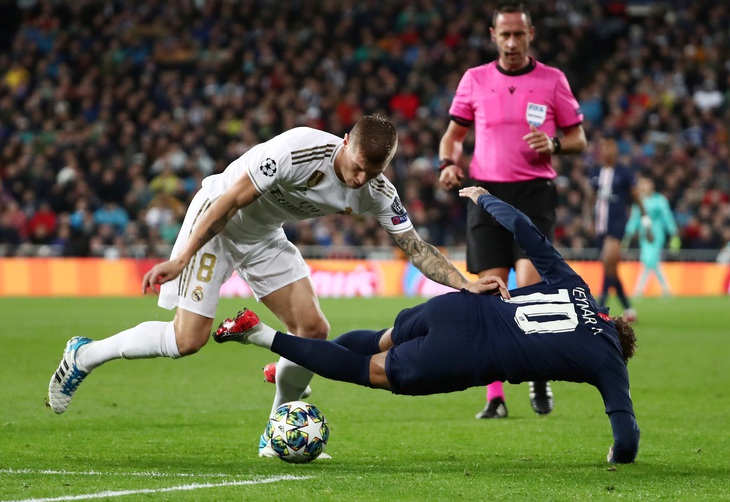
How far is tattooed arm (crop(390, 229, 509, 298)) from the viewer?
596 centimetres

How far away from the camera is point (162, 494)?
15.5 feet

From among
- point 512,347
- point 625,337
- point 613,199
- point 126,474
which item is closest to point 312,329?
point 512,347

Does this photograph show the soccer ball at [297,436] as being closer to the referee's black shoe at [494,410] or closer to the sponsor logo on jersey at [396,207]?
the sponsor logo on jersey at [396,207]

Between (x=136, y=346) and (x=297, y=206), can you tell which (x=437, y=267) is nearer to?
(x=297, y=206)

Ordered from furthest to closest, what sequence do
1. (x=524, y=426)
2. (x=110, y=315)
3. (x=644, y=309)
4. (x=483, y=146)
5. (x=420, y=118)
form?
(x=420, y=118), (x=644, y=309), (x=110, y=315), (x=483, y=146), (x=524, y=426)

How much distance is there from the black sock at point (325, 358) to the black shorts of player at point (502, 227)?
224 centimetres

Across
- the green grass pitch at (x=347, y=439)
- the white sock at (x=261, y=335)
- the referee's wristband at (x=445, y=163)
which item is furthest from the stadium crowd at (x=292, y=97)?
the white sock at (x=261, y=335)

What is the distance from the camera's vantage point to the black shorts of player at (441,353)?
5688mm

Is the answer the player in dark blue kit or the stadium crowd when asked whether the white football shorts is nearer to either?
the player in dark blue kit

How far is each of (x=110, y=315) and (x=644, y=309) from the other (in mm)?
8880

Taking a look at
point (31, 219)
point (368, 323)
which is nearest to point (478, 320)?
point (368, 323)

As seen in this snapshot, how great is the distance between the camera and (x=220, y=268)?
6.32 m

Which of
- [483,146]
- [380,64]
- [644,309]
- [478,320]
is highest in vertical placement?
[380,64]

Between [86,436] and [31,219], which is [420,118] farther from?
[86,436]
